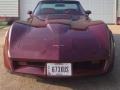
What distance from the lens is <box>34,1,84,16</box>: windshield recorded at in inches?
316

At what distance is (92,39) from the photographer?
575 centimetres

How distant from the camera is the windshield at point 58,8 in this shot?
8022mm

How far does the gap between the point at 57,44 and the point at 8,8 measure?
1216cm

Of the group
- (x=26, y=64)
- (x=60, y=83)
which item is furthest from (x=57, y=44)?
(x=60, y=83)

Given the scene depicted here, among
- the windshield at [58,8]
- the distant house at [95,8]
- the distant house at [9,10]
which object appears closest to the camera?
the windshield at [58,8]

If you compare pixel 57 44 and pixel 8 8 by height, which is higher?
pixel 57 44

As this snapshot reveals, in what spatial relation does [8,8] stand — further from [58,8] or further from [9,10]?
[58,8]

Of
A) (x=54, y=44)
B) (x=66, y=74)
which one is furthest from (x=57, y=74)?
(x=54, y=44)

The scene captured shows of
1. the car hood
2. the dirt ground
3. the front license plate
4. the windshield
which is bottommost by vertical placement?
the dirt ground

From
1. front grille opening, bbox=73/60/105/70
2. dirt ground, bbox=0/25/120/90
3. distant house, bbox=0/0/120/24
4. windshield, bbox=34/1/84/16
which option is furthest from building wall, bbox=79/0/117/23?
front grille opening, bbox=73/60/105/70

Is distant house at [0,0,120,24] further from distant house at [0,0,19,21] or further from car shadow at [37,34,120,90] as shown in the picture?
car shadow at [37,34,120,90]

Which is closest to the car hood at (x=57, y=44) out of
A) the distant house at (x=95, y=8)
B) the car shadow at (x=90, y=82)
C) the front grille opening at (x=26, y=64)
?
the front grille opening at (x=26, y=64)

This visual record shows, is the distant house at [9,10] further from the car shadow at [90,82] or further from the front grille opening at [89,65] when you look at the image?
the front grille opening at [89,65]

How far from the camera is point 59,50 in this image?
5.45 meters
